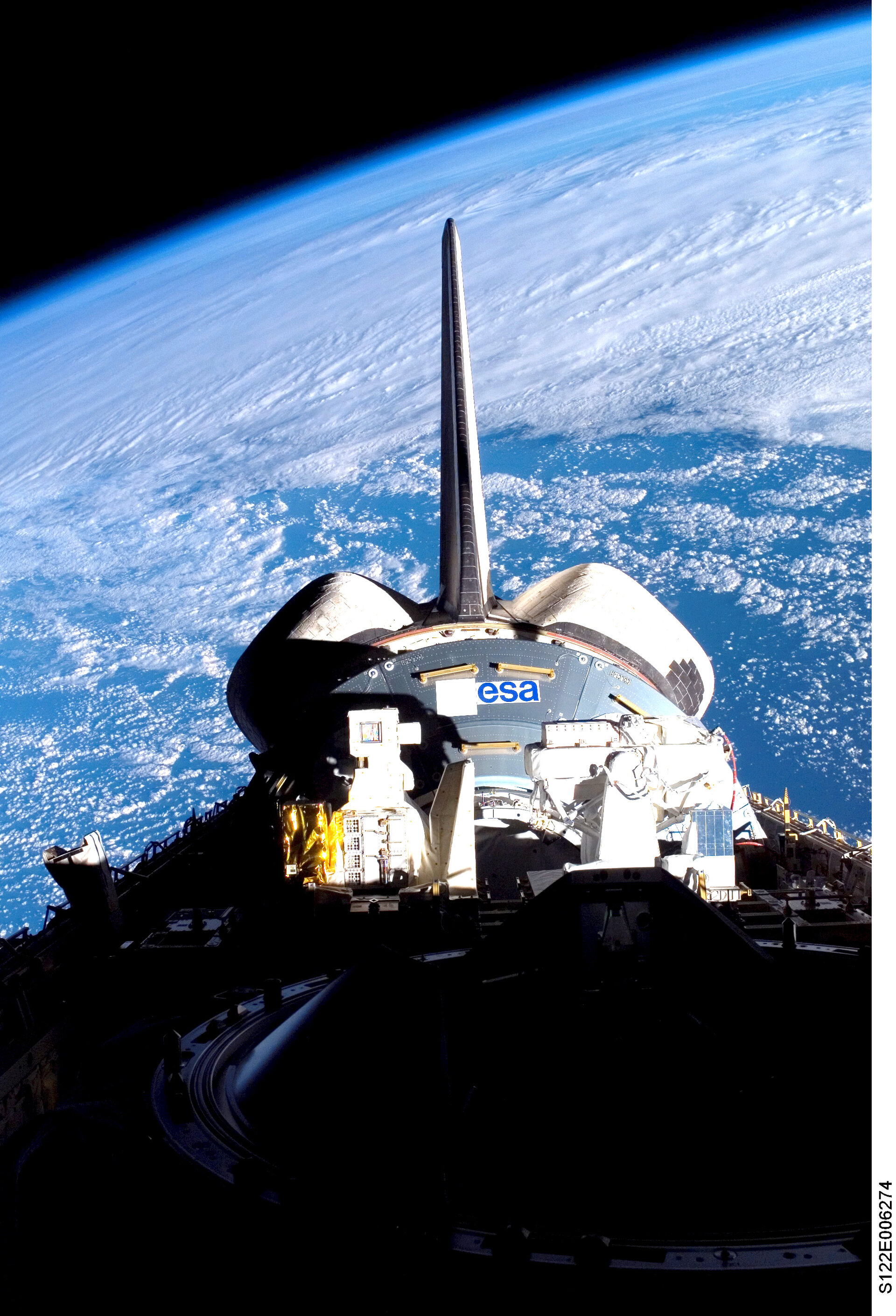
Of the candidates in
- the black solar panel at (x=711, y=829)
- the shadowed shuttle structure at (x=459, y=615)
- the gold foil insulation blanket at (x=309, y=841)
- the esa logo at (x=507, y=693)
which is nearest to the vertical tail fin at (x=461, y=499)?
the shadowed shuttle structure at (x=459, y=615)

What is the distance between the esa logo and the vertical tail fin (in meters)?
1.32

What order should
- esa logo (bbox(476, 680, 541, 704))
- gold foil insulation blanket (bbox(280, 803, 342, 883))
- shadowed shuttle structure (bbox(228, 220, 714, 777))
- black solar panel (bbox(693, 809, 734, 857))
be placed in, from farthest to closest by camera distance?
1. shadowed shuttle structure (bbox(228, 220, 714, 777))
2. esa logo (bbox(476, 680, 541, 704))
3. gold foil insulation blanket (bbox(280, 803, 342, 883))
4. black solar panel (bbox(693, 809, 734, 857))

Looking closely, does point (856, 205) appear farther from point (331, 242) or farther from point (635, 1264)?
point (635, 1264)

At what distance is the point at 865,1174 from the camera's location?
3.34 meters

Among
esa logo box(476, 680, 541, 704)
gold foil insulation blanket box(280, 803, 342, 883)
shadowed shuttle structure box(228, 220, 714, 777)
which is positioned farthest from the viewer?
shadowed shuttle structure box(228, 220, 714, 777)

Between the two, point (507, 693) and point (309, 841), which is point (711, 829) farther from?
point (309, 841)

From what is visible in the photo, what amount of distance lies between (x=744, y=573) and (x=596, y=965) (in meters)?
42.5

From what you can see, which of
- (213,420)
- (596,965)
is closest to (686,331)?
(213,420)

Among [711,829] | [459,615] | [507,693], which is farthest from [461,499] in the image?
[711,829]

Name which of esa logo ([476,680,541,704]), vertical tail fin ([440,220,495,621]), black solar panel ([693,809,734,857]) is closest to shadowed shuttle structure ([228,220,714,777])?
vertical tail fin ([440,220,495,621])

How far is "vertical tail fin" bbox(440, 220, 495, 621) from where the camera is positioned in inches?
512

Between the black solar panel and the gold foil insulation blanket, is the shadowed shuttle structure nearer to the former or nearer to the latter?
the gold foil insulation blanket

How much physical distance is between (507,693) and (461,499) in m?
3.18

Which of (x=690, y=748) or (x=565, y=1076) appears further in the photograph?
(x=690, y=748)
